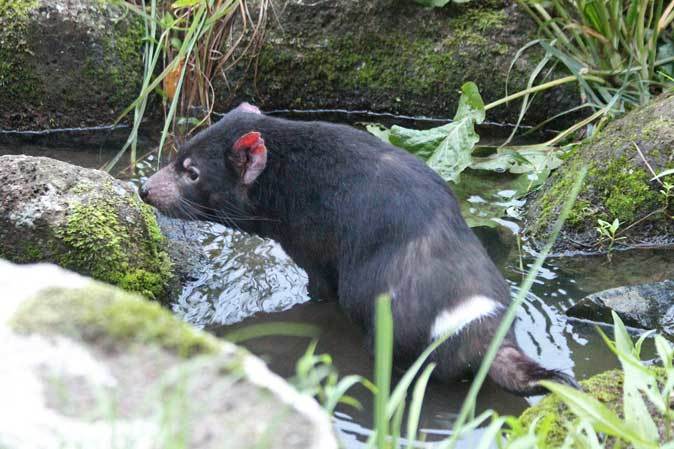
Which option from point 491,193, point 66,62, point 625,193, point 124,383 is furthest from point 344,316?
point 66,62

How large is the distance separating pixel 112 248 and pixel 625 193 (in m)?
2.72

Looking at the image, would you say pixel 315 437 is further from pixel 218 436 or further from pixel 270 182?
pixel 270 182

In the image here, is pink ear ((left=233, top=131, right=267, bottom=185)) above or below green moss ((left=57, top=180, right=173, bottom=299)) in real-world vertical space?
above

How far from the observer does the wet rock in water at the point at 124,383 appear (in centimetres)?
202

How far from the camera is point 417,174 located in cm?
415

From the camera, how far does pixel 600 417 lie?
8.22 ft

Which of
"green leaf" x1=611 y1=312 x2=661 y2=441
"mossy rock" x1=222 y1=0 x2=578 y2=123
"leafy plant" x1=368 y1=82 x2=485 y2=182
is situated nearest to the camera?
"green leaf" x1=611 y1=312 x2=661 y2=441

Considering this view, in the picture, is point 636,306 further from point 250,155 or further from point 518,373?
point 250,155

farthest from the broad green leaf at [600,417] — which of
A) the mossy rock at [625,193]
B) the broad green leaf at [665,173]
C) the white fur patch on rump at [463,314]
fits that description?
the mossy rock at [625,193]

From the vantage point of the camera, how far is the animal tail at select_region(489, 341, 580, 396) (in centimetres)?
347

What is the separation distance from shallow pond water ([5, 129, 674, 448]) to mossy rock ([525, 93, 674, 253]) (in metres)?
0.14

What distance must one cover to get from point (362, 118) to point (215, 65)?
116 cm

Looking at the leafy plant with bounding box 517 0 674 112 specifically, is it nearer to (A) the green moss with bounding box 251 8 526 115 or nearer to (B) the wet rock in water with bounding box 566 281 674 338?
(A) the green moss with bounding box 251 8 526 115

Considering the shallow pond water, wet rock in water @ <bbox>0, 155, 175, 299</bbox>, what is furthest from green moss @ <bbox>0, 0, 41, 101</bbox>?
wet rock in water @ <bbox>0, 155, 175, 299</bbox>
